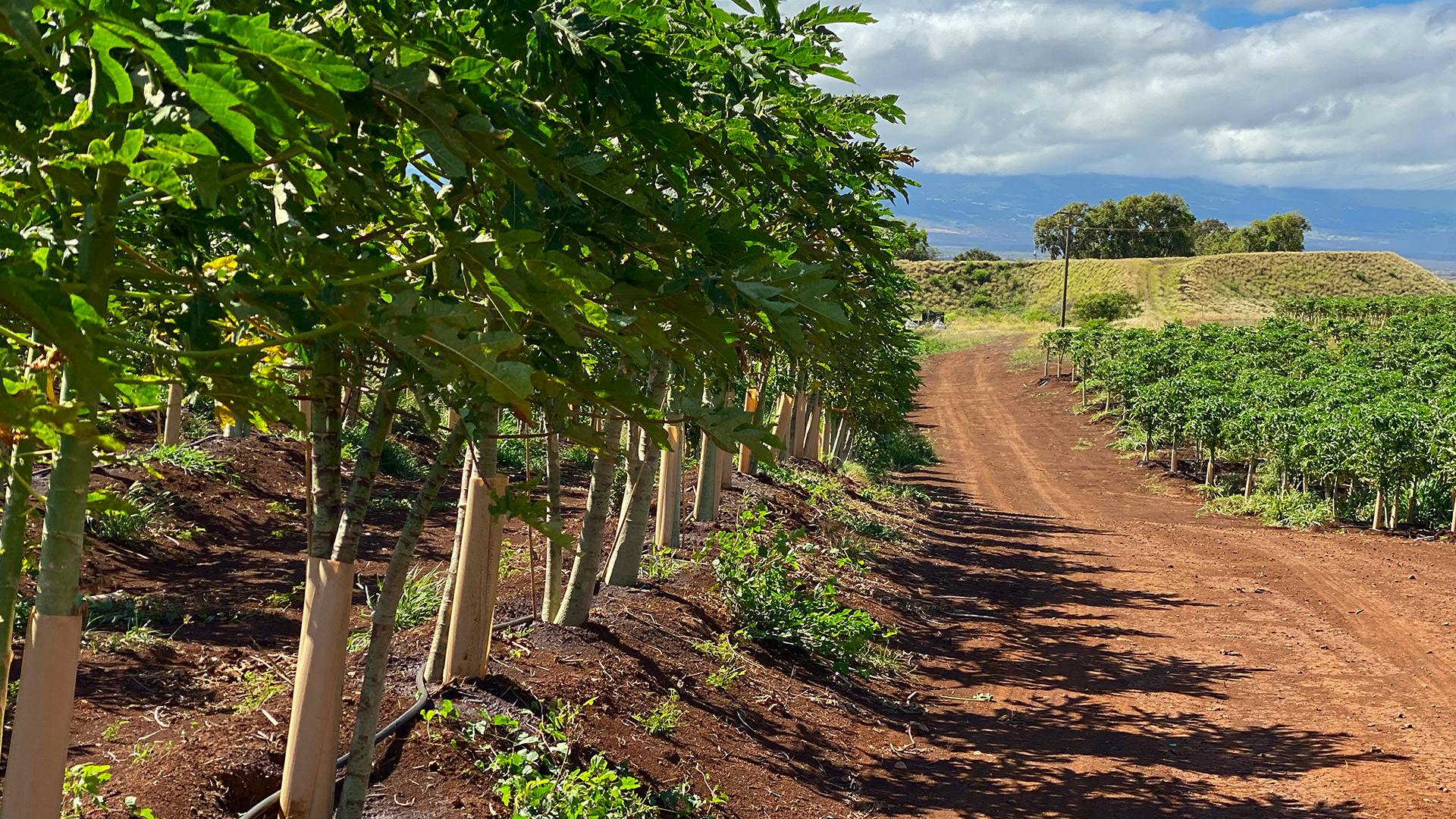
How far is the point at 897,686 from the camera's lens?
920 centimetres

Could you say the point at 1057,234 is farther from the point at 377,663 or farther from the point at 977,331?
the point at 377,663

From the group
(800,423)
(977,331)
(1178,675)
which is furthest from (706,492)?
(977,331)

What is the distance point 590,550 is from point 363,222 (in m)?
4.59

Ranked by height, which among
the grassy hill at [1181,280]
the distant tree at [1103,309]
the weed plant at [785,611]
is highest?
the grassy hill at [1181,280]

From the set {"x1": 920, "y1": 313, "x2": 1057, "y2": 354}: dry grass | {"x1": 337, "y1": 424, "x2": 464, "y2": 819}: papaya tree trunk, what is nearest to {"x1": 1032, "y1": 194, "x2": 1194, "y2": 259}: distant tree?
{"x1": 920, "y1": 313, "x2": 1057, "y2": 354}: dry grass

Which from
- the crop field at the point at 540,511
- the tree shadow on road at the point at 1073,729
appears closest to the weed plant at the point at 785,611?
the crop field at the point at 540,511

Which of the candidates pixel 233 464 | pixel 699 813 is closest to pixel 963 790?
pixel 699 813

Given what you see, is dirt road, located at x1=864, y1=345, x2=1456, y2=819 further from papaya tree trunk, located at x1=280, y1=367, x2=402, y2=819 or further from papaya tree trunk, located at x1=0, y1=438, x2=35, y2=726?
papaya tree trunk, located at x1=0, y1=438, x2=35, y2=726

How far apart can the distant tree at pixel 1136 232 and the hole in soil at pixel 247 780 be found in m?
101

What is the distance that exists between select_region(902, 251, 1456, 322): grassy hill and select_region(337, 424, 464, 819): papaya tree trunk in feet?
270

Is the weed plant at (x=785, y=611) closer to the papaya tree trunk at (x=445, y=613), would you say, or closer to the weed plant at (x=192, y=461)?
the papaya tree trunk at (x=445, y=613)

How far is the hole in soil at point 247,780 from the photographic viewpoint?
433cm

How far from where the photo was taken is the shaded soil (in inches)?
207

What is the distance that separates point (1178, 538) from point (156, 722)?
56.0 feet
